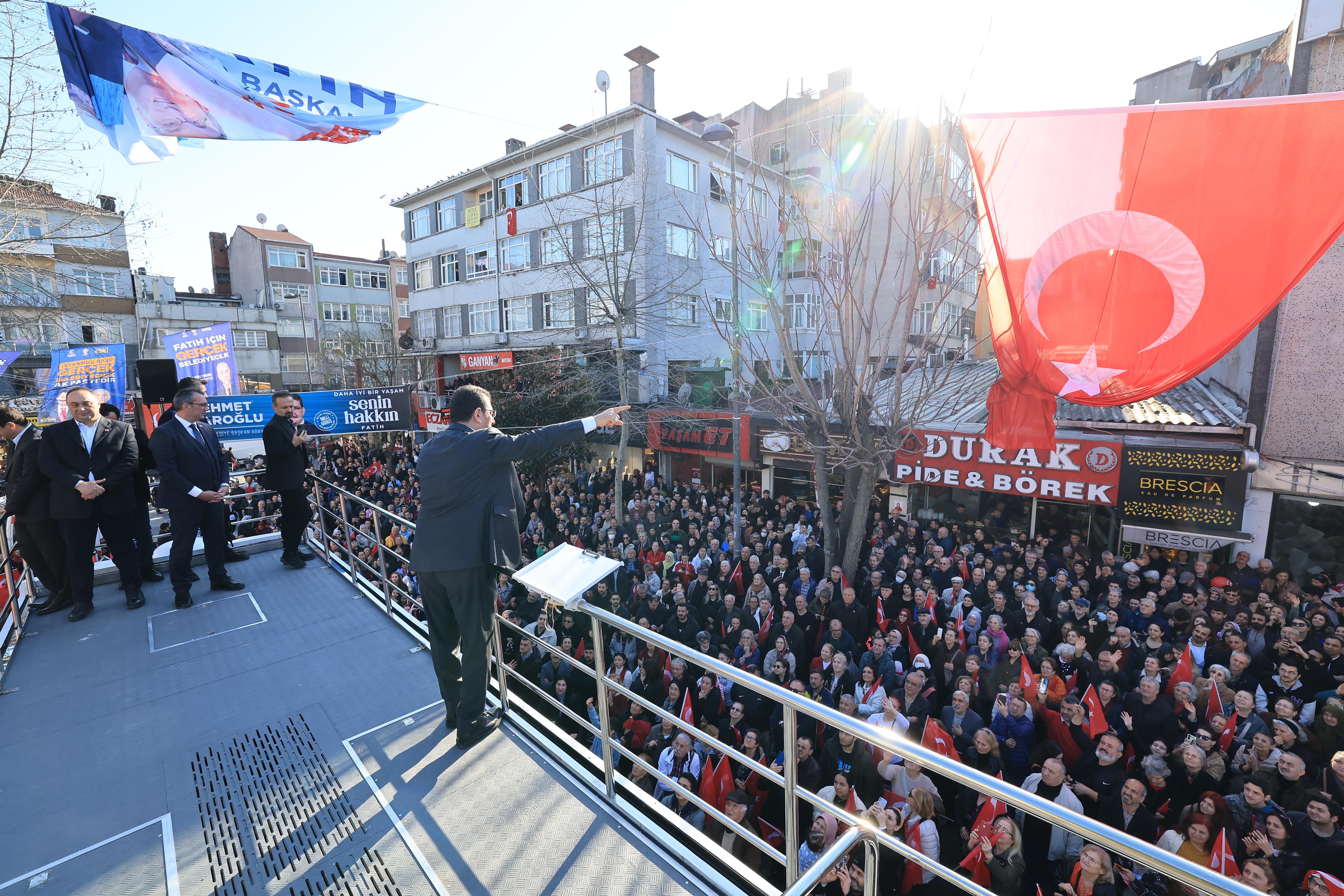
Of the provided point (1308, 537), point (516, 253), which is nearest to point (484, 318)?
point (516, 253)

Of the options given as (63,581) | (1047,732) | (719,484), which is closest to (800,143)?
(719,484)

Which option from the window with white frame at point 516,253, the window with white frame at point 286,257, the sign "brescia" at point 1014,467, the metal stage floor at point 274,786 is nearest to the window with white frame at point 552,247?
the window with white frame at point 516,253

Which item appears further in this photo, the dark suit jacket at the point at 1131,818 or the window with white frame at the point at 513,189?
the window with white frame at the point at 513,189

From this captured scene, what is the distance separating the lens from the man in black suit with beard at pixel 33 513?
209 inches

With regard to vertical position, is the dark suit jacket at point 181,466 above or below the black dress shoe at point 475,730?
above

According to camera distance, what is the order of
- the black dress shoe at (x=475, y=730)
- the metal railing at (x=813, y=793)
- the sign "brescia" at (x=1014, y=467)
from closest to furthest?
the metal railing at (x=813, y=793) < the black dress shoe at (x=475, y=730) < the sign "brescia" at (x=1014, y=467)

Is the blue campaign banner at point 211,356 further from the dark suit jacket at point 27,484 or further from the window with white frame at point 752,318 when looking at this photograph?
the window with white frame at point 752,318

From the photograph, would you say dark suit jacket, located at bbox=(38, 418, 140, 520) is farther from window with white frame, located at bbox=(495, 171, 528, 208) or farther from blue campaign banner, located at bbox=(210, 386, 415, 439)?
window with white frame, located at bbox=(495, 171, 528, 208)

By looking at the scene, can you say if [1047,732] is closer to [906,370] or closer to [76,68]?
[906,370]

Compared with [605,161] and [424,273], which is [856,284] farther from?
[424,273]

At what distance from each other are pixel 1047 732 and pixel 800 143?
28.4 metres

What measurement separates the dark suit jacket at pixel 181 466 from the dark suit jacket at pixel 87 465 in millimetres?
340

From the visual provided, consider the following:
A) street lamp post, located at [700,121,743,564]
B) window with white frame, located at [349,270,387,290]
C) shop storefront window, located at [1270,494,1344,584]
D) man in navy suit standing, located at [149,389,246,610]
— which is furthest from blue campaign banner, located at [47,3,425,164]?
window with white frame, located at [349,270,387,290]

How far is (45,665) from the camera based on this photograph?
4527 mm
